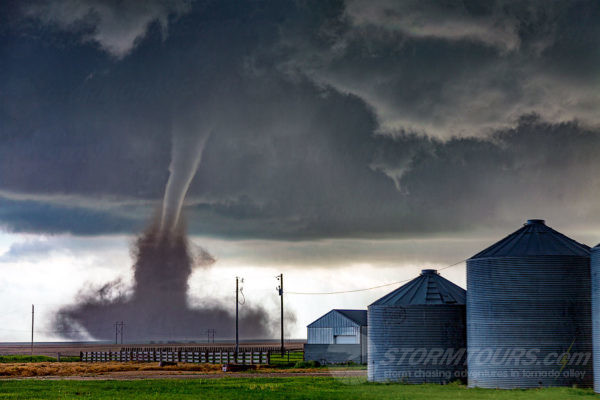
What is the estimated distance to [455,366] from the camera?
45156 mm

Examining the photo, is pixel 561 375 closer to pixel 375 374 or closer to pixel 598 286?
pixel 598 286

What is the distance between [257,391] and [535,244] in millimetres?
15791

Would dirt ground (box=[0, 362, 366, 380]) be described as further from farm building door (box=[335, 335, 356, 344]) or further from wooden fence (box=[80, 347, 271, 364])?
farm building door (box=[335, 335, 356, 344])

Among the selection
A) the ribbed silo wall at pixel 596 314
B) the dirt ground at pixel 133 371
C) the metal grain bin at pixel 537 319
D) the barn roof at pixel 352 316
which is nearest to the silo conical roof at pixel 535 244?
the metal grain bin at pixel 537 319

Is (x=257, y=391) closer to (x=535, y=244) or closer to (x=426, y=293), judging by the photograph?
(x=426, y=293)

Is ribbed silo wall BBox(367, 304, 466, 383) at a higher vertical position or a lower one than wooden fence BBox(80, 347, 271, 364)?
higher

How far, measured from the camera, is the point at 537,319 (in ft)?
129

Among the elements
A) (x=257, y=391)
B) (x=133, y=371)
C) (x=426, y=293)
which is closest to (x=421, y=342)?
(x=426, y=293)

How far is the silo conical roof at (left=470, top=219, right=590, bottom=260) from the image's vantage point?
4034 cm

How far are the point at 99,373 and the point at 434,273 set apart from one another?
92.1 feet

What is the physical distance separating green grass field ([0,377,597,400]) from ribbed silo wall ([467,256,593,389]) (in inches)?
52.7

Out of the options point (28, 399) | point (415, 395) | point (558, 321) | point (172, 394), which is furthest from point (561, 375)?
point (28, 399)

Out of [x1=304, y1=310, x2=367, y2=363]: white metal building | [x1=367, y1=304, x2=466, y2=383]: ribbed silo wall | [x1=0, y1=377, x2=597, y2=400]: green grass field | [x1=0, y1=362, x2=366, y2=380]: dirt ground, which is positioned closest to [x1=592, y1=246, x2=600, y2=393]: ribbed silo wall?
[x1=0, y1=377, x2=597, y2=400]: green grass field

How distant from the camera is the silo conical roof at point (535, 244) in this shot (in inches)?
1588
